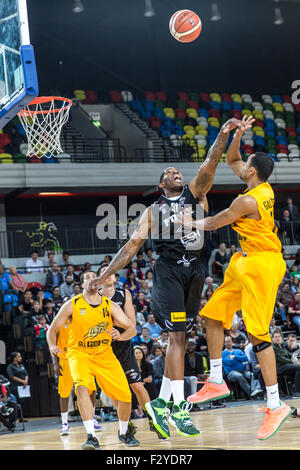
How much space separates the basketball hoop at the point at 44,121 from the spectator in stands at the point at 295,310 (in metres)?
7.28

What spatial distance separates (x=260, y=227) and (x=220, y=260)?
13.1m

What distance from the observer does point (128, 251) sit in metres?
6.46

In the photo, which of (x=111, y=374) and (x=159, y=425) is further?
(x=111, y=374)

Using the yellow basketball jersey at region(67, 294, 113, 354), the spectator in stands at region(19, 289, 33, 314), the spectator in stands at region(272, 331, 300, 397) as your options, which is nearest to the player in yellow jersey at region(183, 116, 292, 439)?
the yellow basketball jersey at region(67, 294, 113, 354)

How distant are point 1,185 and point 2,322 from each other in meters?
6.30

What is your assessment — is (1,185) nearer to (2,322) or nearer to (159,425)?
(2,322)

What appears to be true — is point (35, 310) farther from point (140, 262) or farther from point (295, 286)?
point (295, 286)

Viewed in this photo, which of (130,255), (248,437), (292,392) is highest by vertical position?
(130,255)

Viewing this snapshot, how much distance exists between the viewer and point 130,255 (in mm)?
6430

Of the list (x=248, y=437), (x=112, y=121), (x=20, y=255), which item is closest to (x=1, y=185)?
(x=20, y=255)

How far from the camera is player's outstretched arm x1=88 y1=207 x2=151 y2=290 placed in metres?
6.39

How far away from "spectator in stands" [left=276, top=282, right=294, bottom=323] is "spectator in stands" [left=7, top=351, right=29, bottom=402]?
21.5 ft

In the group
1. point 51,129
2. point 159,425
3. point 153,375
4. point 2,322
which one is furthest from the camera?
point 2,322

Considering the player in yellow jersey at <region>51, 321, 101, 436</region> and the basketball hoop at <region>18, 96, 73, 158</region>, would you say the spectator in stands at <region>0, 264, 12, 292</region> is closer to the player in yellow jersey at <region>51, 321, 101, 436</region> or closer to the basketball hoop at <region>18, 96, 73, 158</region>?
the basketball hoop at <region>18, 96, 73, 158</region>
